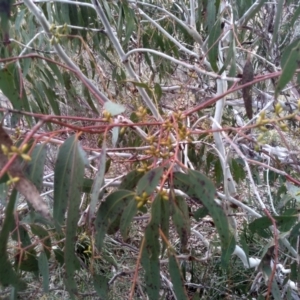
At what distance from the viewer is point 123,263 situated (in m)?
2.14

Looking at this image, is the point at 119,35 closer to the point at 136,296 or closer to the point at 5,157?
the point at 136,296

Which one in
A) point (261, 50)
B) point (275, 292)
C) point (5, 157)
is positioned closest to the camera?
point (5, 157)

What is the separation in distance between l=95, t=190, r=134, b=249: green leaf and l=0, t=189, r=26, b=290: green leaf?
0.15 meters

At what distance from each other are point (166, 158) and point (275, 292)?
570 millimetres

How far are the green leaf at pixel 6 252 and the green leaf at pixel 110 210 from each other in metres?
0.15

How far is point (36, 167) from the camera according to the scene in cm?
70

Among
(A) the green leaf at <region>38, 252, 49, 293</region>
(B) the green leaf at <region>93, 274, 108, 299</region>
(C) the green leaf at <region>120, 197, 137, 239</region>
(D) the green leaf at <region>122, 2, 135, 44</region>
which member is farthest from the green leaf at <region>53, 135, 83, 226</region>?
(D) the green leaf at <region>122, 2, 135, 44</region>

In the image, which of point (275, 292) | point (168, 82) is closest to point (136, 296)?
point (275, 292)

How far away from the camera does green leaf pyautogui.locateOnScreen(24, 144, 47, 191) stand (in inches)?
27.5

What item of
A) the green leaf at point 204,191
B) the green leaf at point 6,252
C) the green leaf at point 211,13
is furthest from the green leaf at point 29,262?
the green leaf at point 211,13

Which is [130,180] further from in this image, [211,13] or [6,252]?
[211,13]

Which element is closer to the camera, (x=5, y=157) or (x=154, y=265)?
(x=5, y=157)

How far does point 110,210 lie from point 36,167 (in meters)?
0.15

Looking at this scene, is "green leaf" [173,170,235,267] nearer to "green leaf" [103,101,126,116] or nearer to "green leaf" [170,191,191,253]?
"green leaf" [170,191,191,253]
